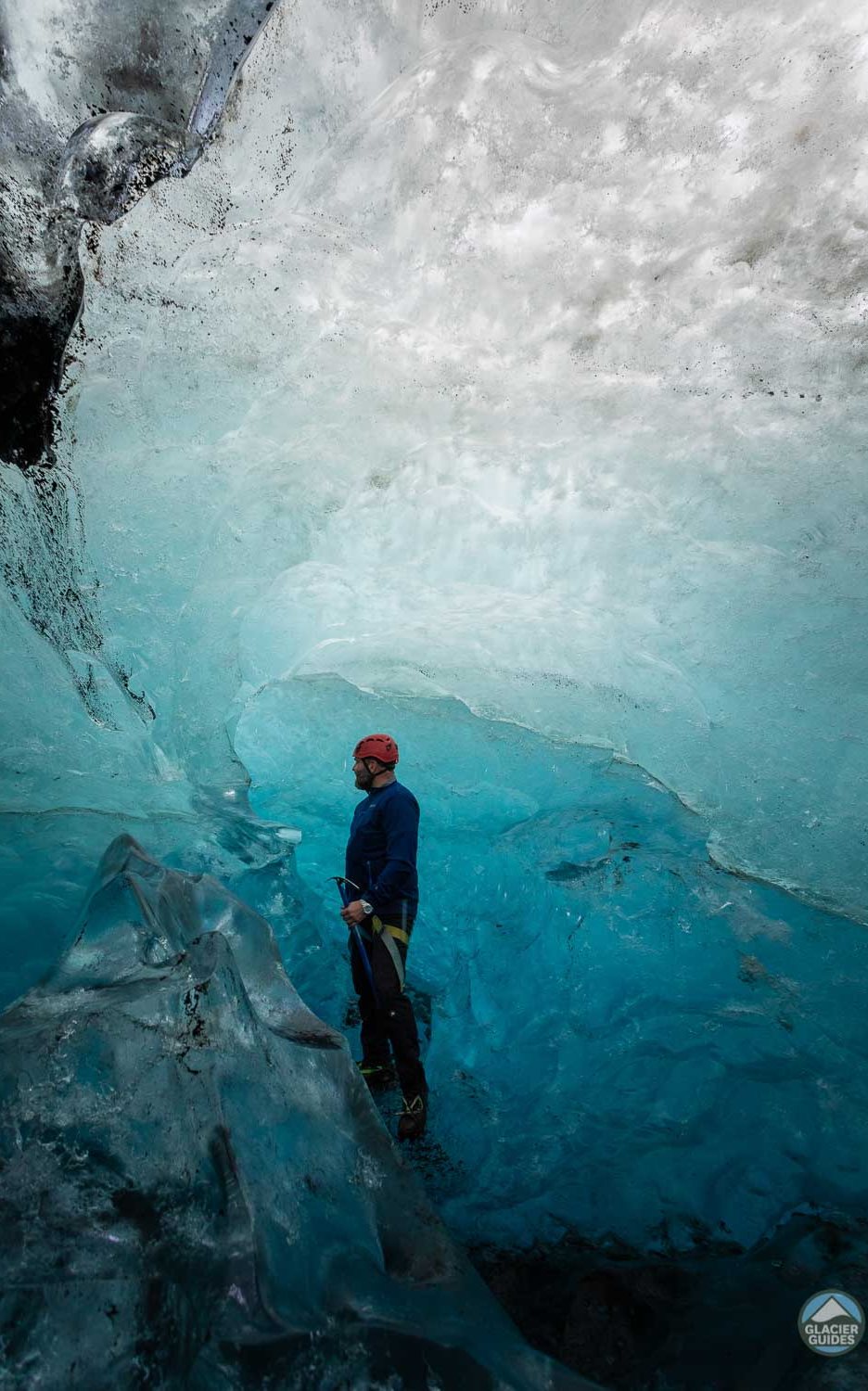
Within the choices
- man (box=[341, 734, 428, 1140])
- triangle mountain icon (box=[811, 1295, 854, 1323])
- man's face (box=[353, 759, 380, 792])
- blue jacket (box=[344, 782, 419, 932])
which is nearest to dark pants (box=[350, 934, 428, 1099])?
man (box=[341, 734, 428, 1140])

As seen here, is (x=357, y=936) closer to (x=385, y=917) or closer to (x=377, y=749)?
(x=385, y=917)

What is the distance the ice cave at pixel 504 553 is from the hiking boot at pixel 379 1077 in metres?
0.06

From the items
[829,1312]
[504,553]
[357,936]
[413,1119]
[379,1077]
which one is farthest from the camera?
[504,553]

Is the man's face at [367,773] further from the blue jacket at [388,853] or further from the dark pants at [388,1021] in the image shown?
the dark pants at [388,1021]

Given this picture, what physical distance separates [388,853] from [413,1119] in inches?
42.9

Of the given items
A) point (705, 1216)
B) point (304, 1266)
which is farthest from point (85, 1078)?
point (705, 1216)

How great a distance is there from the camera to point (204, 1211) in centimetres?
158

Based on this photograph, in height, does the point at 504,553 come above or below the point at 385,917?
above

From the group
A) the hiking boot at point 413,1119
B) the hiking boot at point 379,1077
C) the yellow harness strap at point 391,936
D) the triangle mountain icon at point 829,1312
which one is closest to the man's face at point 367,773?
the yellow harness strap at point 391,936

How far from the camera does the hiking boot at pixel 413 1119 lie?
9.32 ft

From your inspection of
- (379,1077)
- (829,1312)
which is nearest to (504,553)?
(379,1077)

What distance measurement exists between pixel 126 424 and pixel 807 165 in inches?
130

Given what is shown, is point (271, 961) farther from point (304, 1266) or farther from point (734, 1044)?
point (734, 1044)

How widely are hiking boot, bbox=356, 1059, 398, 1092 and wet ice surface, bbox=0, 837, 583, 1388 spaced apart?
1.03 meters
